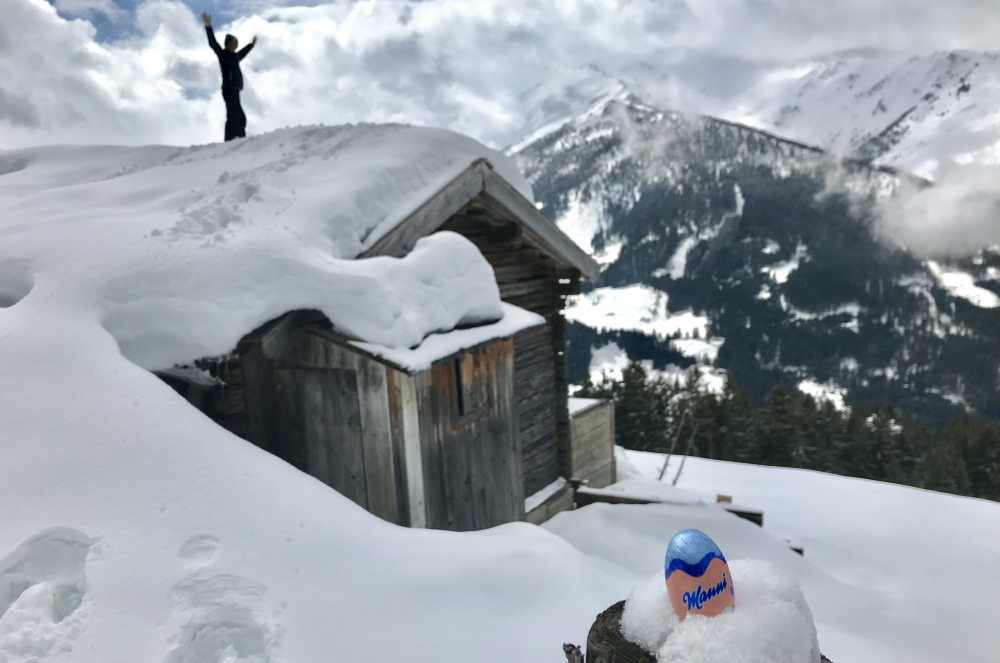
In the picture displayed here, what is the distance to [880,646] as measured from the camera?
5.12m

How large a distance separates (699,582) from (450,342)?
A: 11.9 ft

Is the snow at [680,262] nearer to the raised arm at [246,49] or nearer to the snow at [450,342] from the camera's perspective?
the raised arm at [246,49]

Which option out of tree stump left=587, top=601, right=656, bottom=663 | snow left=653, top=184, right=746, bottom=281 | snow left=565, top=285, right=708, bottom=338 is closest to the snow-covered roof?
tree stump left=587, top=601, right=656, bottom=663

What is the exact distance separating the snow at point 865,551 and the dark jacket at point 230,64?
8.51 meters

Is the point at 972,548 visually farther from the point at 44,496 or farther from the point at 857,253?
the point at 857,253

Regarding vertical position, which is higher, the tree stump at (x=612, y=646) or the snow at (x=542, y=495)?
the tree stump at (x=612, y=646)

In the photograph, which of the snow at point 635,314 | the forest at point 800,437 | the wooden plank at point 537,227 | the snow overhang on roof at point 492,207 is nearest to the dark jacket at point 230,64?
the snow overhang on roof at point 492,207

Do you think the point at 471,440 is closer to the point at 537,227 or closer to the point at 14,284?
the point at 14,284

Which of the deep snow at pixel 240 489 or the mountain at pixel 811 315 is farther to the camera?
the mountain at pixel 811 315

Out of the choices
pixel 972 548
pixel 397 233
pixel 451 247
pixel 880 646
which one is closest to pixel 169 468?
pixel 451 247

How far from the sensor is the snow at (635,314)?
525ft

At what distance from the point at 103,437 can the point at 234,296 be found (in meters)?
1.62

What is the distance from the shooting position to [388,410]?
5.18m

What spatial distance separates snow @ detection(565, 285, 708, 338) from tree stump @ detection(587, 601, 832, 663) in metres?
154
